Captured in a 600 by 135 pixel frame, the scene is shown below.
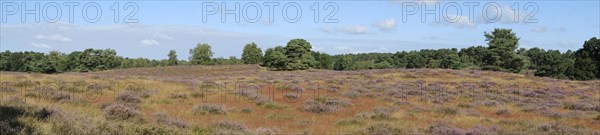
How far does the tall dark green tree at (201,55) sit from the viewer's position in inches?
5054

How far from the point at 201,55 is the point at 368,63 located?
5091 cm

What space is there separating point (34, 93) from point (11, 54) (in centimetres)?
13743

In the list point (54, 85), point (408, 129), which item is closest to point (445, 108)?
point (408, 129)

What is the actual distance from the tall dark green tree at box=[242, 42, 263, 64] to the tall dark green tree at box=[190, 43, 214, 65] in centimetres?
1111

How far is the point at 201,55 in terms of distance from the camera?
420ft

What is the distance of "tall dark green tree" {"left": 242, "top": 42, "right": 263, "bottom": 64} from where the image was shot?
121 meters

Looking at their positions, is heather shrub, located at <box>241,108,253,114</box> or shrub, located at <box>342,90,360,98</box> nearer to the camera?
heather shrub, located at <box>241,108,253,114</box>

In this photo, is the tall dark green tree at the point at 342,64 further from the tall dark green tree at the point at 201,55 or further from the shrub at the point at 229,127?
the shrub at the point at 229,127

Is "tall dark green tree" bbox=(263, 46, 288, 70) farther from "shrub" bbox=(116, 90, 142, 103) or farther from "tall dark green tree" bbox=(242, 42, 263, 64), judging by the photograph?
"shrub" bbox=(116, 90, 142, 103)

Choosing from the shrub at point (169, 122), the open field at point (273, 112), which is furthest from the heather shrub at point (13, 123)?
the shrub at point (169, 122)

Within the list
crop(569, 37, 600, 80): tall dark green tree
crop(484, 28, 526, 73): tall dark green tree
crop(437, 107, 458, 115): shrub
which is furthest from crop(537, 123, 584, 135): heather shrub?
crop(484, 28, 526, 73): tall dark green tree

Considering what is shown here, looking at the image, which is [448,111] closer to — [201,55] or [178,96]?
[178,96]

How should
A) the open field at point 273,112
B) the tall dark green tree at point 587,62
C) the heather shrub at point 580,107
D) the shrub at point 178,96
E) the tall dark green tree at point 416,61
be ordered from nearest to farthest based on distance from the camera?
the open field at point 273,112
the shrub at point 178,96
the heather shrub at point 580,107
the tall dark green tree at point 587,62
the tall dark green tree at point 416,61

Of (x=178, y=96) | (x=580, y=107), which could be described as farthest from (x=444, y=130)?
(x=580, y=107)
